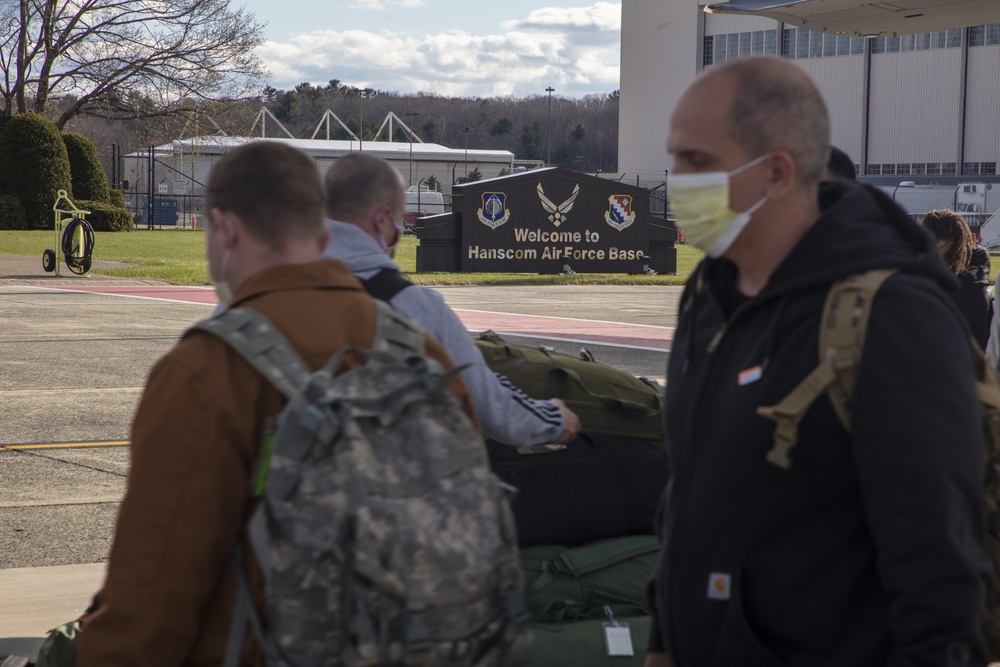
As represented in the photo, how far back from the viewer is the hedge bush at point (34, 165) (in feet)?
126

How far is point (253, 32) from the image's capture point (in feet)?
155

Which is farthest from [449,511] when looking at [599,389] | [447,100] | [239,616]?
[447,100]

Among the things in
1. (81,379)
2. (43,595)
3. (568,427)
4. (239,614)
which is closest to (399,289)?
(568,427)

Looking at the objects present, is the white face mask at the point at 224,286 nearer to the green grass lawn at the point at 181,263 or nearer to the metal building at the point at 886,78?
the green grass lawn at the point at 181,263

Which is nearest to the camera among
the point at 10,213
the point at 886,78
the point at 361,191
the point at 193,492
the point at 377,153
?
the point at 193,492

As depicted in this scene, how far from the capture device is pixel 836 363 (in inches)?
74.0

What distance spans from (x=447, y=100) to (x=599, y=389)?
183 meters

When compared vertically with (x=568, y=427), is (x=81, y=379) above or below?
below

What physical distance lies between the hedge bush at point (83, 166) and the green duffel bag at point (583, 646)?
42422 millimetres

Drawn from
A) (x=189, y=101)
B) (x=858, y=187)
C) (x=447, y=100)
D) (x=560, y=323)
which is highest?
(x=447, y=100)

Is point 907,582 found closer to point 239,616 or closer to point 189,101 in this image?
point 239,616

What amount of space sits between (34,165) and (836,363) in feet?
135

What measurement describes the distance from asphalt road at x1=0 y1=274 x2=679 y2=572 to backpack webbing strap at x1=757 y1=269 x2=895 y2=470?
4379 millimetres

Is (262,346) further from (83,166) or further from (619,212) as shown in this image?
(83,166)
